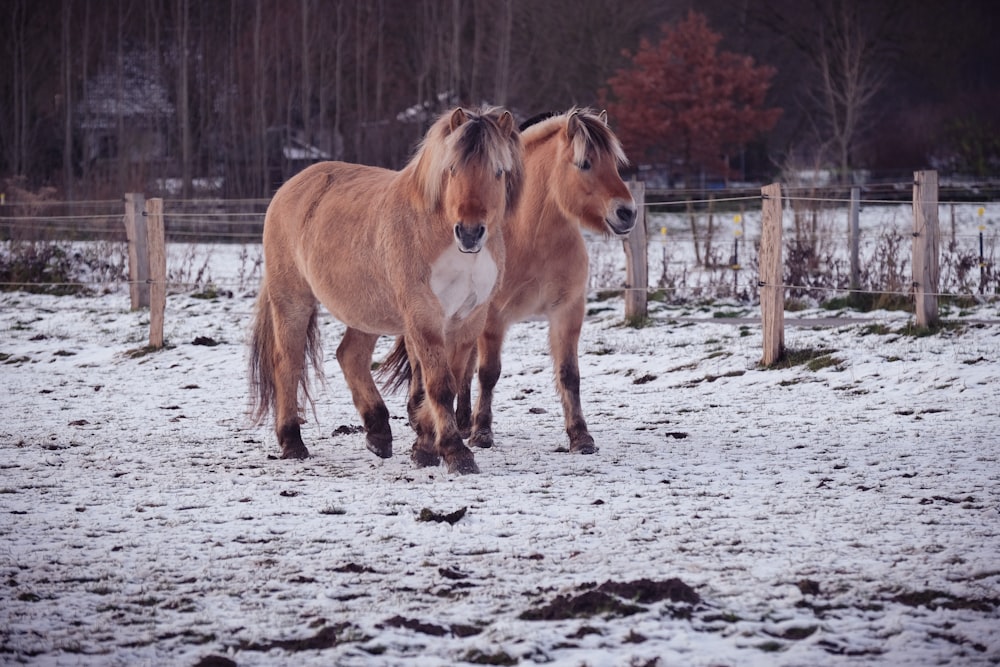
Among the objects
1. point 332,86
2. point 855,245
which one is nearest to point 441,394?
point 855,245

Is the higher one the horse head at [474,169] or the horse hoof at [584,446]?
the horse head at [474,169]

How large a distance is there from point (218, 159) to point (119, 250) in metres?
15.5

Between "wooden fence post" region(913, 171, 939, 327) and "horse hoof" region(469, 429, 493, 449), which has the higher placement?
"wooden fence post" region(913, 171, 939, 327)

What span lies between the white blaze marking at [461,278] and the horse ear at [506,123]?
24.2 inches

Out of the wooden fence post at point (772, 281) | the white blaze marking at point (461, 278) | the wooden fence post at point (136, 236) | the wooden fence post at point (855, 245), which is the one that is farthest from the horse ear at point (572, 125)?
the wooden fence post at point (136, 236)

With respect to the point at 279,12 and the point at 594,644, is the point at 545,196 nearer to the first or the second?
the point at 594,644

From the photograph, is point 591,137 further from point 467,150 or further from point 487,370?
point 487,370

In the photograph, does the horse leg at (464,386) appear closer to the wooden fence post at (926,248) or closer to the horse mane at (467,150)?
the horse mane at (467,150)

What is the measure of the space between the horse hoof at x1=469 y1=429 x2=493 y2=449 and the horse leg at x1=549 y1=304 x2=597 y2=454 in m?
0.46

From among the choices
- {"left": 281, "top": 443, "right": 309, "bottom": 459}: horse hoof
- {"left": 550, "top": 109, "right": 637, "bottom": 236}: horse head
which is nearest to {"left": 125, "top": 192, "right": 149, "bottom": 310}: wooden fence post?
{"left": 281, "top": 443, "right": 309, "bottom": 459}: horse hoof

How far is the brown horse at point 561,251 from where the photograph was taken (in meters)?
5.57

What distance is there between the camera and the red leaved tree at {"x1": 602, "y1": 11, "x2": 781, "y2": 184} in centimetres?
2581

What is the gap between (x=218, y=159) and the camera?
28.6 meters

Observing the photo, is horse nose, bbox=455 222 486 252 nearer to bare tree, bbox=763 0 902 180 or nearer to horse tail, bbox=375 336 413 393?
horse tail, bbox=375 336 413 393
